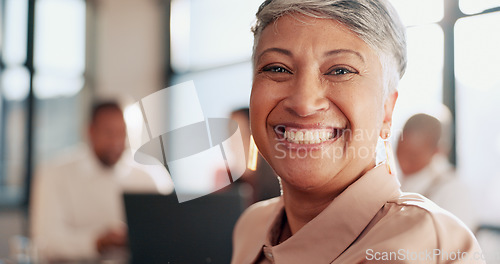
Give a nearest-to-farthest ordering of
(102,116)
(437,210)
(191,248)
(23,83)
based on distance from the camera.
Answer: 1. (437,210)
2. (191,248)
3. (102,116)
4. (23,83)

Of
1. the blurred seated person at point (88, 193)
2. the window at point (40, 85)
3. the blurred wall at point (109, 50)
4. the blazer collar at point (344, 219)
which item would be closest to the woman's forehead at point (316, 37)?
the blazer collar at point (344, 219)

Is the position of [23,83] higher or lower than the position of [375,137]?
higher

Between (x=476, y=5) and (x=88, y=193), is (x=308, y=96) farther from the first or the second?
(x=88, y=193)

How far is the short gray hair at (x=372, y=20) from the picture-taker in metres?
0.32

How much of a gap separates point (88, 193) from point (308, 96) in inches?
53.8

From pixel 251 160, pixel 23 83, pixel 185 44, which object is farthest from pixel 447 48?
pixel 23 83

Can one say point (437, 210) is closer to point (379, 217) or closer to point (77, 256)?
point (379, 217)

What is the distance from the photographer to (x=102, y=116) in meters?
1.58

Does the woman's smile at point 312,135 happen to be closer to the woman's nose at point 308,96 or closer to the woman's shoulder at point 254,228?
the woman's nose at point 308,96

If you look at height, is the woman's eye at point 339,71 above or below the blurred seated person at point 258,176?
above

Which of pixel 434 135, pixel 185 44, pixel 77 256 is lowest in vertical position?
pixel 77 256

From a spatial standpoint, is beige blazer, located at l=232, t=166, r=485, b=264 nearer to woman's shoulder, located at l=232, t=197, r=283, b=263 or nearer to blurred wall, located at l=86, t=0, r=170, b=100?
woman's shoulder, located at l=232, t=197, r=283, b=263

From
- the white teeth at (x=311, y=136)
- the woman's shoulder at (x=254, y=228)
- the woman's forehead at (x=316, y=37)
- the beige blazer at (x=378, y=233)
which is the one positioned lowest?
the woman's shoulder at (x=254, y=228)

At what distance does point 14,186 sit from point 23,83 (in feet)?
1.97
